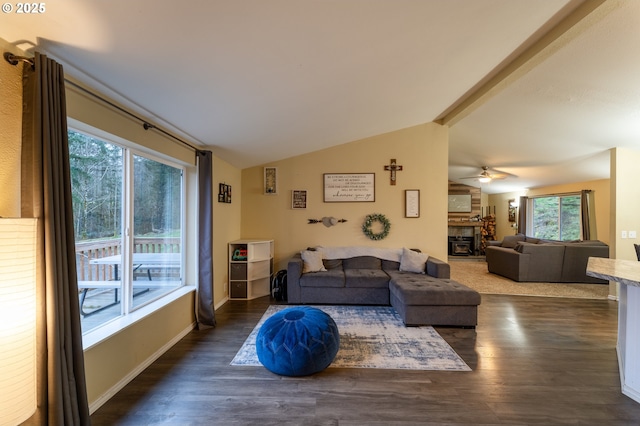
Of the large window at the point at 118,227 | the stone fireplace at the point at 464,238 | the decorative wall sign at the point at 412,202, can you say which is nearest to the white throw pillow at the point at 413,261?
the decorative wall sign at the point at 412,202

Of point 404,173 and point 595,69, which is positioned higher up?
point 595,69

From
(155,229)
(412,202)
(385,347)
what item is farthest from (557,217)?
(155,229)

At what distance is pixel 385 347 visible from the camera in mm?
2717

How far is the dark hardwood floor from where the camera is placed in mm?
1787

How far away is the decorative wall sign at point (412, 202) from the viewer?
15.7 feet

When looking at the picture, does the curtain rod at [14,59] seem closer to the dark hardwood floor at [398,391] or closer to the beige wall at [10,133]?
the beige wall at [10,133]

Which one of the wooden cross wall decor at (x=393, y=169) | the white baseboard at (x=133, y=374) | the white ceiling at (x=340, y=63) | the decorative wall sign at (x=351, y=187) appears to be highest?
the white ceiling at (x=340, y=63)

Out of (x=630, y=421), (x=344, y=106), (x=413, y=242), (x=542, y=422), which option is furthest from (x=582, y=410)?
(x=344, y=106)

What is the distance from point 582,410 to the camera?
1.87m

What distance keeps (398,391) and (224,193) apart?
11.3 feet

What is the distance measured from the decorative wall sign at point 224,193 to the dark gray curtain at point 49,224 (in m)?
2.54

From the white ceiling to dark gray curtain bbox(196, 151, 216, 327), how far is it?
15.2 inches

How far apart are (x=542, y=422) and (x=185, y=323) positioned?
130 inches

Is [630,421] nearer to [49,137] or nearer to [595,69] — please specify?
[595,69]
